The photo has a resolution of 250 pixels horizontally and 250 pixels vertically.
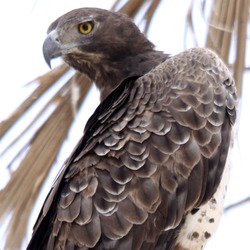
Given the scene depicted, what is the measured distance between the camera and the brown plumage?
464cm

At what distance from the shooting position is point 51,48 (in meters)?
5.85

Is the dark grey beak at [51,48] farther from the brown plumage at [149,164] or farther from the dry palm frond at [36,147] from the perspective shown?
the brown plumage at [149,164]

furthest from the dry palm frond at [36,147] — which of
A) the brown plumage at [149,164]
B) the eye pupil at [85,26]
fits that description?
the eye pupil at [85,26]

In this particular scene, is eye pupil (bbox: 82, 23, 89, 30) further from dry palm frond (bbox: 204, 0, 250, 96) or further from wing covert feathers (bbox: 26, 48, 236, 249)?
dry palm frond (bbox: 204, 0, 250, 96)

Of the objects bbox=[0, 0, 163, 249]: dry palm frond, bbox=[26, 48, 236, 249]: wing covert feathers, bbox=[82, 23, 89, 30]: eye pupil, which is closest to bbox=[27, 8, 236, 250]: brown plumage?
bbox=[26, 48, 236, 249]: wing covert feathers

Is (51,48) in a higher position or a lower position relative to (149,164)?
higher

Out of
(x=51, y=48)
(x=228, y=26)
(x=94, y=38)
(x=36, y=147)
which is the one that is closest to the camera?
(x=228, y=26)

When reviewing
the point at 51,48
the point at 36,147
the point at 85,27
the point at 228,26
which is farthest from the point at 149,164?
the point at 85,27

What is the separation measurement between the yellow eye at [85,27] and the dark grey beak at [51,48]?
221 mm

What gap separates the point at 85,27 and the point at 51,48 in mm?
353

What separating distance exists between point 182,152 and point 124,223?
0.60 meters

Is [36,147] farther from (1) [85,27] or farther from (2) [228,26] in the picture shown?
(2) [228,26]

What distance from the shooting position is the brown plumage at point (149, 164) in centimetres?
464

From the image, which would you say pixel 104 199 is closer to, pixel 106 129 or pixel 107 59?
pixel 106 129
